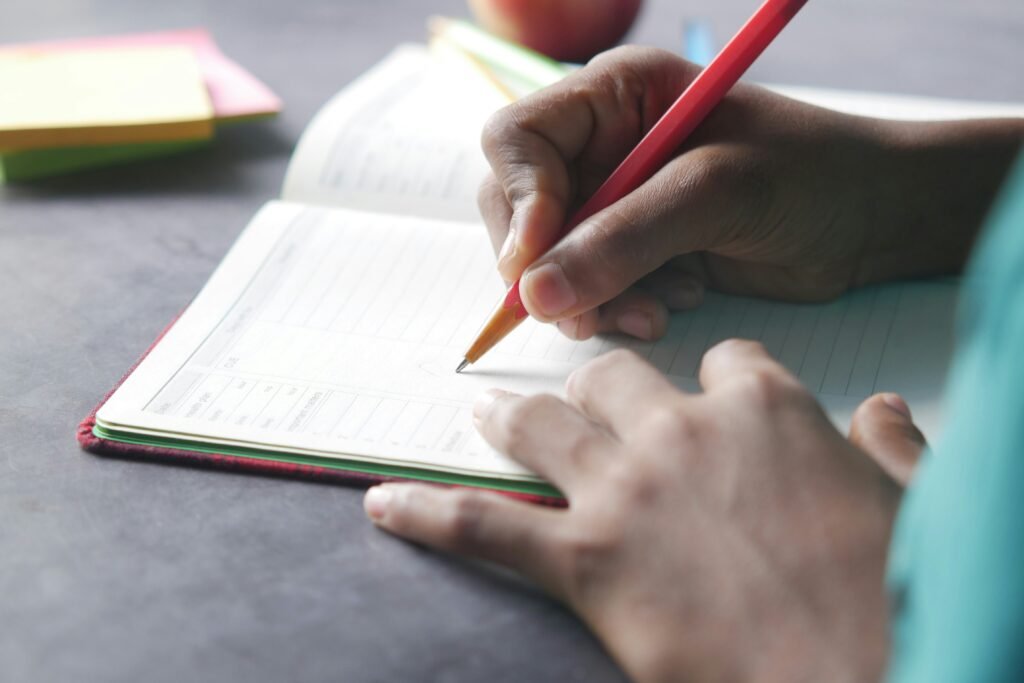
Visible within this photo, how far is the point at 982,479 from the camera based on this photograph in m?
0.33

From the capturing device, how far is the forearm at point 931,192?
796 mm

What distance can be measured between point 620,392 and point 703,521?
A: 4.3 inches

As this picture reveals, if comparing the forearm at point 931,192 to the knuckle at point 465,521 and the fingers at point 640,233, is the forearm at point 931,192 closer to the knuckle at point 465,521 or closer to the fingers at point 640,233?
the fingers at point 640,233

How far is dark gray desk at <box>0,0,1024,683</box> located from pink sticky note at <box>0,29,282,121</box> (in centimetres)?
9

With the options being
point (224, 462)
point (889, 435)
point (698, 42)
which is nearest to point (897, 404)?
point (889, 435)

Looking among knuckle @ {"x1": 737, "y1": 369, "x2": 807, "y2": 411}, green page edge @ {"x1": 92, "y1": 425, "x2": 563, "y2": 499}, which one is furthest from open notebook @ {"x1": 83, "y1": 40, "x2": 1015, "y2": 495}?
knuckle @ {"x1": 737, "y1": 369, "x2": 807, "y2": 411}

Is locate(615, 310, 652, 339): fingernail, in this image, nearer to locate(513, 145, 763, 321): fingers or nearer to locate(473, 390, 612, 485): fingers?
locate(513, 145, 763, 321): fingers

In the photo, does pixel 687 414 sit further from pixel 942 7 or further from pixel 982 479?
pixel 942 7

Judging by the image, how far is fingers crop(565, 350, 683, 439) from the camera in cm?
55

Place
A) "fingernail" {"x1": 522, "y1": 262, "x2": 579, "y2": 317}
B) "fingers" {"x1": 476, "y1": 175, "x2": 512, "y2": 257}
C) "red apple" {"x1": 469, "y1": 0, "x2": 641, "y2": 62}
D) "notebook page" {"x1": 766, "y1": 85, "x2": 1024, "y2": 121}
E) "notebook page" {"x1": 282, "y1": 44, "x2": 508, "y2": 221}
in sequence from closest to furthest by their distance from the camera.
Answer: "fingernail" {"x1": 522, "y1": 262, "x2": 579, "y2": 317}
"fingers" {"x1": 476, "y1": 175, "x2": 512, "y2": 257}
"notebook page" {"x1": 282, "y1": 44, "x2": 508, "y2": 221}
"notebook page" {"x1": 766, "y1": 85, "x2": 1024, "y2": 121}
"red apple" {"x1": 469, "y1": 0, "x2": 641, "y2": 62}

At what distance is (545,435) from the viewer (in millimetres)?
565

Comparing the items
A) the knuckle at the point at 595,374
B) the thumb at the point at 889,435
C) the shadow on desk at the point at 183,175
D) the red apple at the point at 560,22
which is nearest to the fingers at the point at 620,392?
the knuckle at the point at 595,374

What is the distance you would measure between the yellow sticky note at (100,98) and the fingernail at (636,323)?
487mm

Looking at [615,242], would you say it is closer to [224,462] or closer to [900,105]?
[224,462]
